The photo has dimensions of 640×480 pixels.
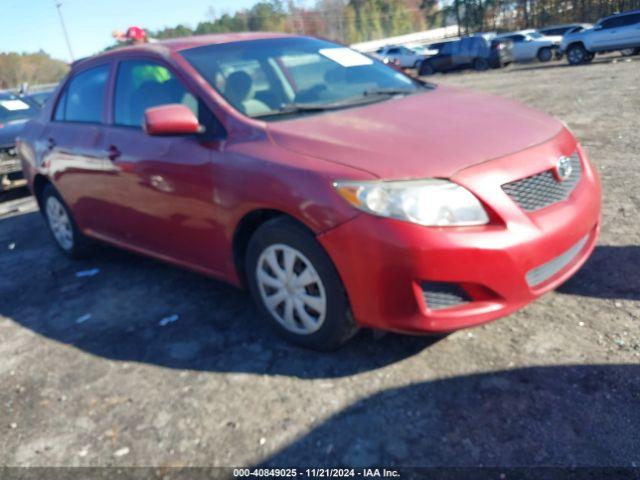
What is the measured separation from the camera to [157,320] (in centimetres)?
393

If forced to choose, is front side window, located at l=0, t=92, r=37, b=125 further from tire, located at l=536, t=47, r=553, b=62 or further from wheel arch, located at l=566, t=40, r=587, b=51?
tire, located at l=536, t=47, r=553, b=62

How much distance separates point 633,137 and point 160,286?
591 cm

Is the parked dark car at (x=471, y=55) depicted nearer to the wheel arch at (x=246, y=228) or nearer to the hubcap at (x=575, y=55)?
the hubcap at (x=575, y=55)

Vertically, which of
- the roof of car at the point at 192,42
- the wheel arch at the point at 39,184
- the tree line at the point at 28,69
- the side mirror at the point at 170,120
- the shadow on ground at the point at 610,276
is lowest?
the shadow on ground at the point at 610,276

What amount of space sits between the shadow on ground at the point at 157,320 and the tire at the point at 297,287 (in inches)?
6.3

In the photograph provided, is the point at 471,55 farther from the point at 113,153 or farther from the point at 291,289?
the point at 291,289

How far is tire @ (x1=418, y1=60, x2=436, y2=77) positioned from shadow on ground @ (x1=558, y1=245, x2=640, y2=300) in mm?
26018

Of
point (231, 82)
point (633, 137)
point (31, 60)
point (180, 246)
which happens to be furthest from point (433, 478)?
point (31, 60)

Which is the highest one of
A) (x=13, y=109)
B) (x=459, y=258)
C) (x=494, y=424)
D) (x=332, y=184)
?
(x=13, y=109)

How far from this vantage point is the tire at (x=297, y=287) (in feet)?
9.53

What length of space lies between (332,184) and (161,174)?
55.7 inches

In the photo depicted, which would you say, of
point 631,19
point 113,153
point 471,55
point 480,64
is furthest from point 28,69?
point 113,153

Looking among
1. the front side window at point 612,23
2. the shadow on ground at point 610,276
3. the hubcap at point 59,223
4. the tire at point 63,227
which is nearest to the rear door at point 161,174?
the tire at point 63,227

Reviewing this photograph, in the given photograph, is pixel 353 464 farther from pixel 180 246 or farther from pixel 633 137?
pixel 633 137
